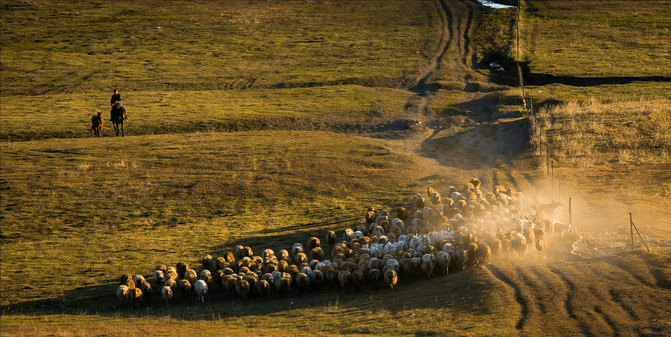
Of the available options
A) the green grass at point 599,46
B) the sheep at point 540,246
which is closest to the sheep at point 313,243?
the sheep at point 540,246

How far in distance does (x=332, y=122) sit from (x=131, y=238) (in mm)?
23030

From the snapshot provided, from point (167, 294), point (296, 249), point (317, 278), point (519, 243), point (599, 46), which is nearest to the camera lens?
point (167, 294)

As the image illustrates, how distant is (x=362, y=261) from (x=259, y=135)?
24447 millimetres

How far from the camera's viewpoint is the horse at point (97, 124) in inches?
1809

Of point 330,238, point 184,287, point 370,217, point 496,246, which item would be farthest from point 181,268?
point 496,246

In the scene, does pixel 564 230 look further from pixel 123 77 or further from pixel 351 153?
pixel 123 77

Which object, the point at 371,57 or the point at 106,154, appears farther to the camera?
the point at 371,57

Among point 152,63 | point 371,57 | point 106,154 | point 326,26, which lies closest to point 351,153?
point 106,154

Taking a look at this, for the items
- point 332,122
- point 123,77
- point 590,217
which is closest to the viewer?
point 590,217

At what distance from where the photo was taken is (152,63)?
227 ft

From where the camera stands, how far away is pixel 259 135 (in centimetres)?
4625

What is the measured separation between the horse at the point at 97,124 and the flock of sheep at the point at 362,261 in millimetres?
23741

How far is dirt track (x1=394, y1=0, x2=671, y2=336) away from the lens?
17.5 metres

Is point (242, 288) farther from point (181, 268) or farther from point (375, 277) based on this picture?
point (375, 277)
